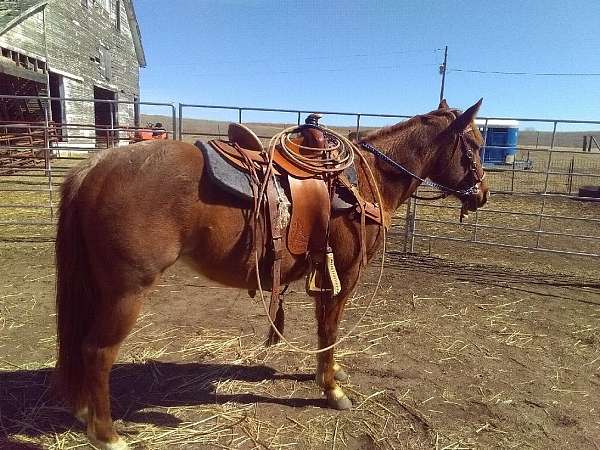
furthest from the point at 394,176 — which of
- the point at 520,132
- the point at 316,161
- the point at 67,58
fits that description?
the point at 520,132

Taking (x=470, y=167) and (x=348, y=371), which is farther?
(x=348, y=371)

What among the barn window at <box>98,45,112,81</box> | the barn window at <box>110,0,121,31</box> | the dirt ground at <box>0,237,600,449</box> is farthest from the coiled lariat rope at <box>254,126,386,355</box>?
the barn window at <box>110,0,121,31</box>

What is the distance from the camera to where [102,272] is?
7.15ft

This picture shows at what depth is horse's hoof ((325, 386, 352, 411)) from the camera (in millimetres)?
2869

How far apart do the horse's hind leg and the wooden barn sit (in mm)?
9684

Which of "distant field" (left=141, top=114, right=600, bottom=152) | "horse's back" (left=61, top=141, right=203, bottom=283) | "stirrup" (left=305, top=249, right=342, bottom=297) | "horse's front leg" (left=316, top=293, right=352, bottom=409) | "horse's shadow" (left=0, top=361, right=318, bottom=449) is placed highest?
"distant field" (left=141, top=114, right=600, bottom=152)

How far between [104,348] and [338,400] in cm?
156

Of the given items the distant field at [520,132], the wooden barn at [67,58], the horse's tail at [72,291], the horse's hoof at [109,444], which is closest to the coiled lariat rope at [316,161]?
the horse's tail at [72,291]

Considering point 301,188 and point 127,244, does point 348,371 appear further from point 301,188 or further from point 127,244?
point 127,244

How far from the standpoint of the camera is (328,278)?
2.68 meters

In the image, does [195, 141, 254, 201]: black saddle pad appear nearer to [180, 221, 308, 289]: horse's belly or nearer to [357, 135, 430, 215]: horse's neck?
[180, 221, 308, 289]: horse's belly

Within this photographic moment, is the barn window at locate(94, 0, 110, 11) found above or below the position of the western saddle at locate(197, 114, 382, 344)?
above

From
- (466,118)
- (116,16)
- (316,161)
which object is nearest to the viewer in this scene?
(316,161)

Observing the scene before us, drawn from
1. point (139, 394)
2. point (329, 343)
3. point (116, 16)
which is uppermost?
point (116, 16)
